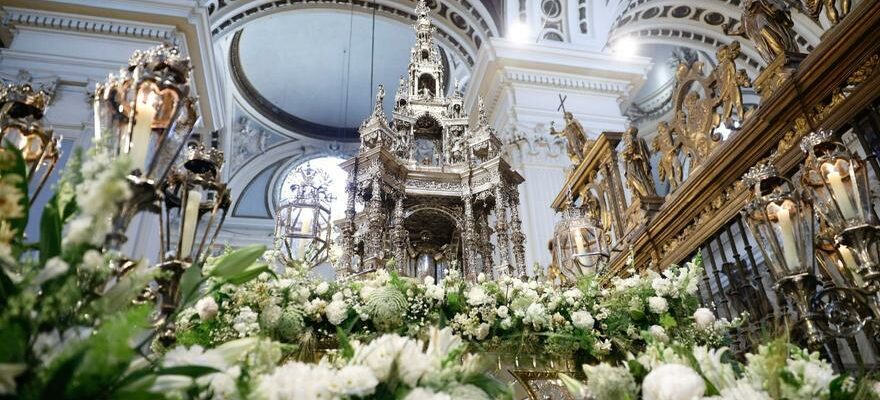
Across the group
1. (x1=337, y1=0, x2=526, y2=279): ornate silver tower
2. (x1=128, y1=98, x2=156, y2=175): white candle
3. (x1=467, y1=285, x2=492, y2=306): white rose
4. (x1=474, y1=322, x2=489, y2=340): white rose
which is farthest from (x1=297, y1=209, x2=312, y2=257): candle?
(x1=128, y1=98, x2=156, y2=175): white candle

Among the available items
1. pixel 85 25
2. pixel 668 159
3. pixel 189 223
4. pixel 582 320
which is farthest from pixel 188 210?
pixel 85 25

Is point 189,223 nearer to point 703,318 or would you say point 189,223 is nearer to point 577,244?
point 703,318

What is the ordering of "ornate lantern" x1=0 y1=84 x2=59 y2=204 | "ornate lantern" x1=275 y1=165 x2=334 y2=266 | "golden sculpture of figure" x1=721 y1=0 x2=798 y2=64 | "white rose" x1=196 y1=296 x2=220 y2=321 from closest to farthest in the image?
"ornate lantern" x1=0 y1=84 x2=59 y2=204 < "white rose" x1=196 y1=296 x2=220 y2=321 < "golden sculpture of figure" x1=721 y1=0 x2=798 y2=64 < "ornate lantern" x1=275 y1=165 x2=334 y2=266

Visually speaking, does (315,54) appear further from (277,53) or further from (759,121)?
(759,121)

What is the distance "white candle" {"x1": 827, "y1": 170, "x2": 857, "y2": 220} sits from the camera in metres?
2.10

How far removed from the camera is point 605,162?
5.11 metres

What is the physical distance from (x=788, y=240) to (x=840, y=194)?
322mm

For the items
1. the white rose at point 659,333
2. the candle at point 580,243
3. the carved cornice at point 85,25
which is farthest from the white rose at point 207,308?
the carved cornice at point 85,25

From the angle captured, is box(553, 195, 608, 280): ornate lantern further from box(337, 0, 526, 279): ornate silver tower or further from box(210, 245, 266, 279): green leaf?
box(210, 245, 266, 279): green leaf

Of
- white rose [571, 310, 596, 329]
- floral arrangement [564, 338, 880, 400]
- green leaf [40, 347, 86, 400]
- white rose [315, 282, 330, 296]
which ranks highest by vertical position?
white rose [315, 282, 330, 296]

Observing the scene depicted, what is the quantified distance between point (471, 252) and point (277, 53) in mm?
12579

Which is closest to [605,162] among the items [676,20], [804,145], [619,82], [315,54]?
[804,145]

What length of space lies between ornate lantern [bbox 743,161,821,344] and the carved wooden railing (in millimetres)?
185

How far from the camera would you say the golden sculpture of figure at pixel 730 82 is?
367cm
